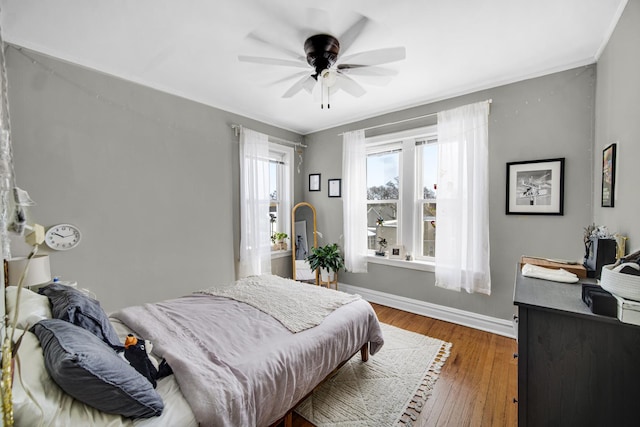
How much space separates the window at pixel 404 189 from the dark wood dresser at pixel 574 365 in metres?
2.02

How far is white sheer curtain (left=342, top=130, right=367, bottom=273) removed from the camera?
3.67 meters

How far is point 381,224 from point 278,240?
1.52 metres

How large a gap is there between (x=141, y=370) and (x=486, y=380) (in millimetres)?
2359

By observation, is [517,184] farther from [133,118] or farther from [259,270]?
[133,118]

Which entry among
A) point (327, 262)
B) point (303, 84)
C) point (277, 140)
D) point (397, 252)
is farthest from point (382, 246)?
point (303, 84)

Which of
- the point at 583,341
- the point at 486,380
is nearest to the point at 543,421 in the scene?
the point at 583,341

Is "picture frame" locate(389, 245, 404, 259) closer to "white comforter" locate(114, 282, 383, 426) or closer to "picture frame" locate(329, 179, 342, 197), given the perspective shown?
"picture frame" locate(329, 179, 342, 197)

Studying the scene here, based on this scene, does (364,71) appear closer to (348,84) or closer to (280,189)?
(348,84)

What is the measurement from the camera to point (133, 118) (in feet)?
8.39

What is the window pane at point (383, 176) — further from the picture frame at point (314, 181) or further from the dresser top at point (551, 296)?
the dresser top at point (551, 296)

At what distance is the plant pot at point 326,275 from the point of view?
3.70 m

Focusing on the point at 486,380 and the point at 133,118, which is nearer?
the point at 486,380

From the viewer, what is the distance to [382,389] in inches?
79.0

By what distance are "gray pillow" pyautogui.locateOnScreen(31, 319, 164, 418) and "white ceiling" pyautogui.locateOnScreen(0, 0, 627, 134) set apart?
184cm
